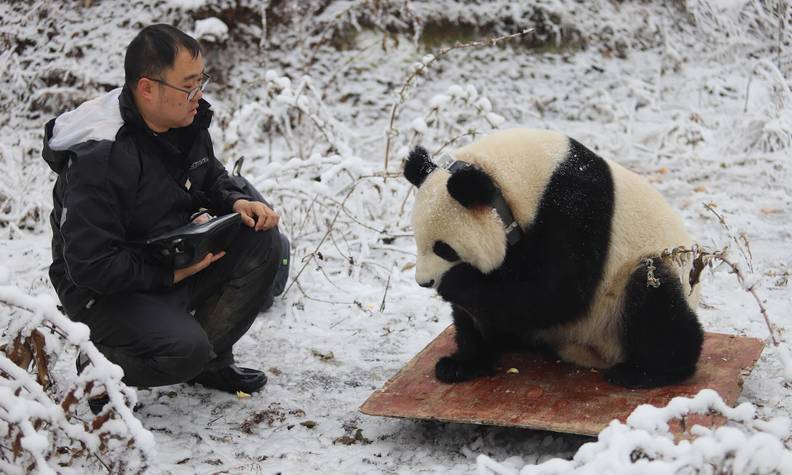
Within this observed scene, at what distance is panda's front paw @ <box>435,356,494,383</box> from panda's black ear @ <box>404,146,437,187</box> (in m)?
0.80

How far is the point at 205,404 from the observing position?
3494 millimetres

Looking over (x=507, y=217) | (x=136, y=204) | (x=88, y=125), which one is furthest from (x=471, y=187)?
(x=88, y=125)

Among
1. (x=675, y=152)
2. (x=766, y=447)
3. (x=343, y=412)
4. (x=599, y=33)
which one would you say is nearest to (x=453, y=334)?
(x=343, y=412)

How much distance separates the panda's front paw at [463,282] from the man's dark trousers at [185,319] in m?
0.94

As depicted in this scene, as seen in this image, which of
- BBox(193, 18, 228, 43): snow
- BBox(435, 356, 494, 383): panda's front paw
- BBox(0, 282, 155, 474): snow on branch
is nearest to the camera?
BBox(0, 282, 155, 474): snow on branch

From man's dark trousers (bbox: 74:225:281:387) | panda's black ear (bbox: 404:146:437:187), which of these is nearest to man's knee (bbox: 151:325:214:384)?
man's dark trousers (bbox: 74:225:281:387)

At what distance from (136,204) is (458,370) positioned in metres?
1.49

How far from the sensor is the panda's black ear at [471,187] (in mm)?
2820

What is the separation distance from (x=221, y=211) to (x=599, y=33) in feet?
22.1

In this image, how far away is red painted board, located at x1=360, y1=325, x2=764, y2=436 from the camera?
2912 mm

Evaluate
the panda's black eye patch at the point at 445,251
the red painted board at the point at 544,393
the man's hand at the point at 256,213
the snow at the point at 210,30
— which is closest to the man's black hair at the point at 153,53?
the man's hand at the point at 256,213

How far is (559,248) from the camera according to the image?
9.79ft

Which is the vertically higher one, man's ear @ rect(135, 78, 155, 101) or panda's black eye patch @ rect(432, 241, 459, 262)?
man's ear @ rect(135, 78, 155, 101)

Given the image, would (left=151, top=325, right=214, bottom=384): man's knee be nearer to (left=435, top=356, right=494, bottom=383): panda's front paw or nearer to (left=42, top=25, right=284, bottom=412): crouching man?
(left=42, top=25, right=284, bottom=412): crouching man
